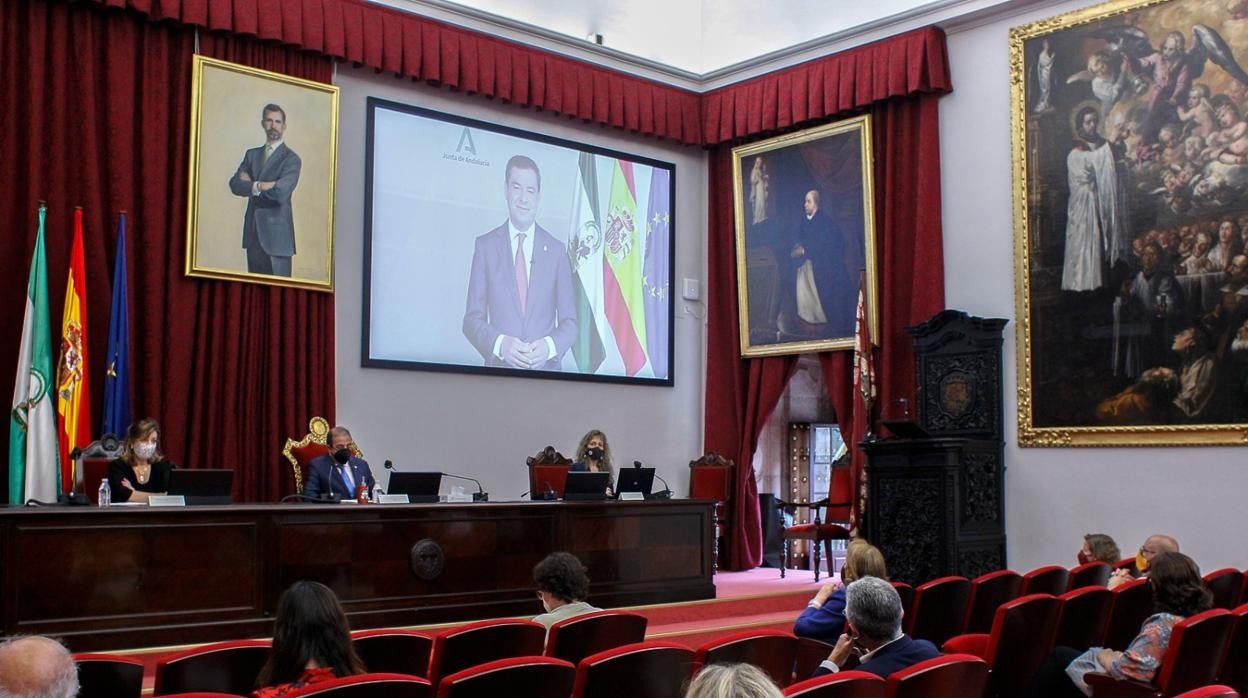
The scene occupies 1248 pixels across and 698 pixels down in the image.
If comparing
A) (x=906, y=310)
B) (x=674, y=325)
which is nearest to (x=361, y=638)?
(x=906, y=310)

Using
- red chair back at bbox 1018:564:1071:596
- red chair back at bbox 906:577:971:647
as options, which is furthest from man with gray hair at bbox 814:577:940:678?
red chair back at bbox 1018:564:1071:596

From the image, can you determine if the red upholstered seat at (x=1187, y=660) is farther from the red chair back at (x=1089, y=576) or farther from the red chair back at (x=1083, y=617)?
the red chair back at (x=1089, y=576)

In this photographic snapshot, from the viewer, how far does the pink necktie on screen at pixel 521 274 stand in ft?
32.7

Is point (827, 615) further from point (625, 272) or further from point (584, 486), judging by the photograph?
point (625, 272)

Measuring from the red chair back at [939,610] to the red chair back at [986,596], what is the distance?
4 cm

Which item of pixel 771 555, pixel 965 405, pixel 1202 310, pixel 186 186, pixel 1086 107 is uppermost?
pixel 1086 107

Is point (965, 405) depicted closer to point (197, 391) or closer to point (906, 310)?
point (906, 310)

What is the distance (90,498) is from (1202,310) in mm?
7346

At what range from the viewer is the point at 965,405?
29.6 ft

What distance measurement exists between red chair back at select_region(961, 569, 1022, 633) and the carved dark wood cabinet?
305cm

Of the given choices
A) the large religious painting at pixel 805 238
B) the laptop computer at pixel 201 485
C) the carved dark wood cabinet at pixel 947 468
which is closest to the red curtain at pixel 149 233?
the laptop computer at pixel 201 485

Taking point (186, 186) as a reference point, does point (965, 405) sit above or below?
below

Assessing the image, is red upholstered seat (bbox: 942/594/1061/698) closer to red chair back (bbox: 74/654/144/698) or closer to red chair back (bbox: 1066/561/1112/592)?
red chair back (bbox: 1066/561/1112/592)

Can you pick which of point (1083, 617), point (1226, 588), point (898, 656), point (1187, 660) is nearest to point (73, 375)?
point (898, 656)
